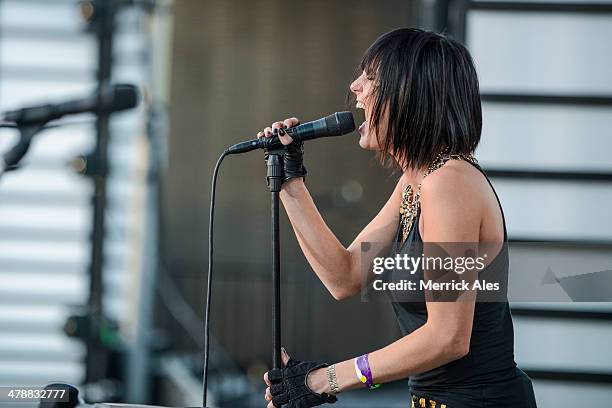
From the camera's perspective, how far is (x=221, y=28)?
26.0ft

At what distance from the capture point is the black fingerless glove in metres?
1.96

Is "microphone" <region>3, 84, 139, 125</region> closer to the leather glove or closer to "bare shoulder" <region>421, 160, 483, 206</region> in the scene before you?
the leather glove

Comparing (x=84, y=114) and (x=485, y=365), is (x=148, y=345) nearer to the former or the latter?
(x=84, y=114)

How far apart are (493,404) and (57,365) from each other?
4143 millimetres

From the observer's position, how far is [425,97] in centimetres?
201

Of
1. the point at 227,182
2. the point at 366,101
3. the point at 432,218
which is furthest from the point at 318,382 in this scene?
the point at 227,182

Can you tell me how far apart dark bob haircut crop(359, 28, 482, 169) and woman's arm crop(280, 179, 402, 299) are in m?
0.31

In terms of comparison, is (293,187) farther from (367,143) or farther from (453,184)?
(453,184)

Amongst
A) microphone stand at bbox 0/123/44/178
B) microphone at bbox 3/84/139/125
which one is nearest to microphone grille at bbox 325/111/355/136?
microphone at bbox 3/84/139/125

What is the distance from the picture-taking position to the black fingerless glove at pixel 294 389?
6.42ft

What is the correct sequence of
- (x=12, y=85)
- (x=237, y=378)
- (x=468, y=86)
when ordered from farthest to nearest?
1. (x=237, y=378)
2. (x=12, y=85)
3. (x=468, y=86)

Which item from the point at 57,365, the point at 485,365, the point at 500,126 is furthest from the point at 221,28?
the point at 485,365

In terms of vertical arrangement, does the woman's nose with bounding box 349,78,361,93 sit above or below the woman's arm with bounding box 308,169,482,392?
above

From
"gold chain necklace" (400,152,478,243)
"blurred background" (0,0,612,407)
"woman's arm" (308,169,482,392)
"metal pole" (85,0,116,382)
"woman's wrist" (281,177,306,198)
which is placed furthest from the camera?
"metal pole" (85,0,116,382)
